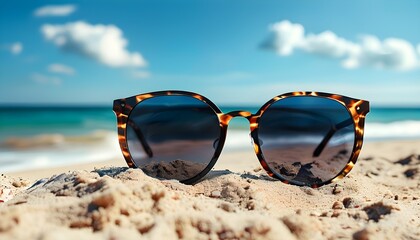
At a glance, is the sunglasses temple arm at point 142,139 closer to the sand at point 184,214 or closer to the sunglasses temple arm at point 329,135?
the sand at point 184,214

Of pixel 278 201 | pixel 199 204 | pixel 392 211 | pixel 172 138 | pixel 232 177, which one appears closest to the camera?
pixel 199 204

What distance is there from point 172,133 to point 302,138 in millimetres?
844

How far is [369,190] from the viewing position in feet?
8.11

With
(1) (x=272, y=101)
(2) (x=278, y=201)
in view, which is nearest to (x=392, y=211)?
(2) (x=278, y=201)

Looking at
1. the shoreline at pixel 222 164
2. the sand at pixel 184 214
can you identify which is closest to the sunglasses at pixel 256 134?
the sand at pixel 184 214

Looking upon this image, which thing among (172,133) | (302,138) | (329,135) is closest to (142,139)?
(172,133)

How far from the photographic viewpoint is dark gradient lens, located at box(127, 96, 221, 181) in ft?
7.68

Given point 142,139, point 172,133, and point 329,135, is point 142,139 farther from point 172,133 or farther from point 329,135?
point 329,135

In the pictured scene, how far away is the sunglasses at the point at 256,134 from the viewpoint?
2350 millimetres

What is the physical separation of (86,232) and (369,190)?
1858 millimetres

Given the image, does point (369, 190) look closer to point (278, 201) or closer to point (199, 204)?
point (278, 201)

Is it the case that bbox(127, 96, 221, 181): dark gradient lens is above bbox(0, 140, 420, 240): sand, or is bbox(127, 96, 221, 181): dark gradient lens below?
above

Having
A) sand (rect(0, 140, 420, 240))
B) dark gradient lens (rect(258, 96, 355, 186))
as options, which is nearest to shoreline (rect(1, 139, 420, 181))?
dark gradient lens (rect(258, 96, 355, 186))

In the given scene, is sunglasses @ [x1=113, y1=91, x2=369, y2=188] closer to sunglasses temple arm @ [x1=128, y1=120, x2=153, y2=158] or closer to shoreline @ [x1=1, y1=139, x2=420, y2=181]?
sunglasses temple arm @ [x1=128, y1=120, x2=153, y2=158]
